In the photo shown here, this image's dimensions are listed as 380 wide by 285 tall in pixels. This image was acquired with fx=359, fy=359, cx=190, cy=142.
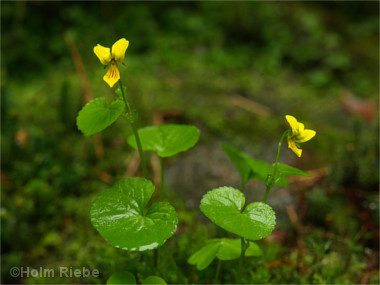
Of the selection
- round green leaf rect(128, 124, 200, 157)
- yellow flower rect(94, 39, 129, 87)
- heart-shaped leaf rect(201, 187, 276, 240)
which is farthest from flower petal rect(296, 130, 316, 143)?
yellow flower rect(94, 39, 129, 87)

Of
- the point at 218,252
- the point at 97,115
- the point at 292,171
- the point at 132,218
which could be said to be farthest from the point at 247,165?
the point at 97,115

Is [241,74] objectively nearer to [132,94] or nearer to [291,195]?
[132,94]

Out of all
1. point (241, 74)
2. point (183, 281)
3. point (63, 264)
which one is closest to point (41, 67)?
point (241, 74)

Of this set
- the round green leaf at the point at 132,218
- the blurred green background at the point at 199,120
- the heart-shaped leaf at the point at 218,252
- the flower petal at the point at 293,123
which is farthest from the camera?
the blurred green background at the point at 199,120

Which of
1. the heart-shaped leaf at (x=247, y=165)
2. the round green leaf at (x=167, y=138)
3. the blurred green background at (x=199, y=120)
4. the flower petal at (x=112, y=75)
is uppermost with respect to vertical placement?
the flower petal at (x=112, y=75)

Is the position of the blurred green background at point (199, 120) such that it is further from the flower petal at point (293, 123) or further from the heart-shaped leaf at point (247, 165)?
the flower petal at point (293, 123)

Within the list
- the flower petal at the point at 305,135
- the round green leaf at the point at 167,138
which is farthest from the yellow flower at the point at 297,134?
Result: the round green leaf at the point at 167,138

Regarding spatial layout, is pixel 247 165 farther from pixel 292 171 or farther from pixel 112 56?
pixel 112 56
